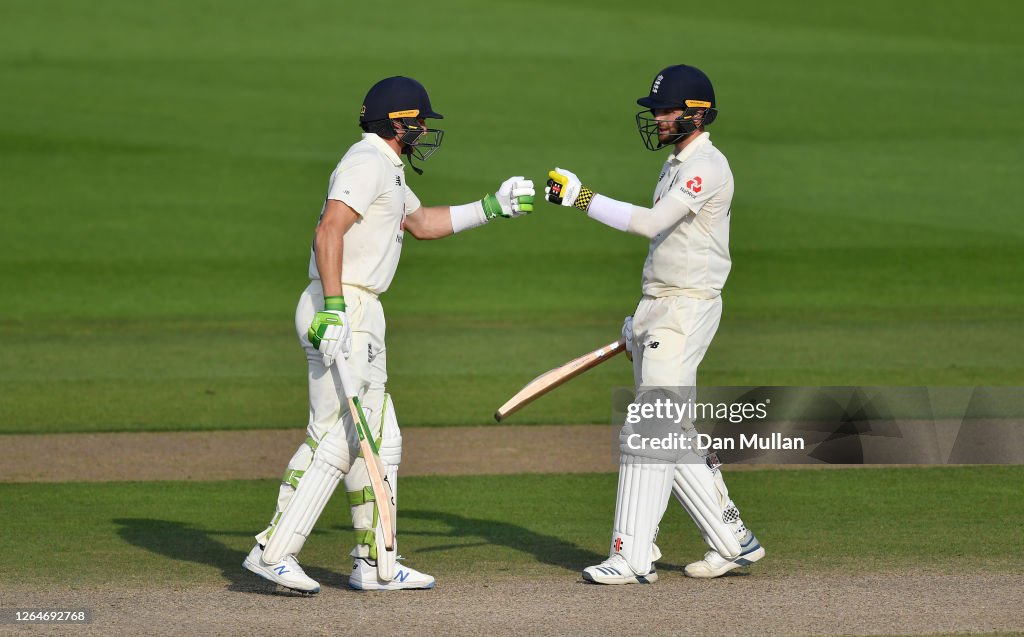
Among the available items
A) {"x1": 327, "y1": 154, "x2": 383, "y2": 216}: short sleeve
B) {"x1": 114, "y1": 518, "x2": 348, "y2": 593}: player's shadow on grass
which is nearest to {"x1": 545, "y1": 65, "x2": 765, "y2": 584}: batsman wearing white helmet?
{"x1": 327, "y1": 154, "x2": 383, "y2": 216}: short sleeve

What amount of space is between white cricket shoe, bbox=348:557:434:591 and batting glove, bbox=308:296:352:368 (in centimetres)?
95

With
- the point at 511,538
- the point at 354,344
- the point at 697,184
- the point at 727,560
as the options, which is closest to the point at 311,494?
the point at 354,344

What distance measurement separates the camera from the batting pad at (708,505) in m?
7.36

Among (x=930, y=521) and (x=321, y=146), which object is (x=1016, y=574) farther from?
(x=321, y=146)

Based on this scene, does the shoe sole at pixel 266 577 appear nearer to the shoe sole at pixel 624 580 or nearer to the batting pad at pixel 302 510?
the batting pad at pixel 302 510

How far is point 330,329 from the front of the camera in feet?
22.6

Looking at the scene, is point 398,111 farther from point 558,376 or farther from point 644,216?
point 558,376

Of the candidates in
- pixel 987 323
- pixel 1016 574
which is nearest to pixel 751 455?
pixel 1016 574

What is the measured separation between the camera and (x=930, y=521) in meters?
8.41

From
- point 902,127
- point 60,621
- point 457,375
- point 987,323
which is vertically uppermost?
point 902,127

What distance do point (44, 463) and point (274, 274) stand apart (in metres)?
10.7

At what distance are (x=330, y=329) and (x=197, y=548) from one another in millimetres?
1773

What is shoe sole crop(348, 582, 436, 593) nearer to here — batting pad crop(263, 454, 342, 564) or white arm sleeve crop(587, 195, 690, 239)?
batting pad crop(263, 454, 342, 564)
